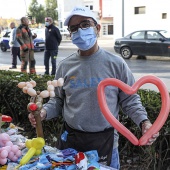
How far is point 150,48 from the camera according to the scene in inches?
531

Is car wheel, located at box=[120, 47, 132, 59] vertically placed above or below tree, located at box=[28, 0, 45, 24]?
below

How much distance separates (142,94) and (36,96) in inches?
79.8

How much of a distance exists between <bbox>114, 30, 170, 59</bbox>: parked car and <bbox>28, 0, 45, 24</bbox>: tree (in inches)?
1558

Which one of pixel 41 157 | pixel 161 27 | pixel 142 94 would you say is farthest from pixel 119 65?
pixel 161 27

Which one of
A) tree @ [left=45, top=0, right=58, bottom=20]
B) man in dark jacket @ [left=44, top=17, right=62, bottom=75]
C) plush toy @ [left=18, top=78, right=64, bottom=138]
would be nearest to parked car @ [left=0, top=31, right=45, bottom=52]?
man in dark jacket @ [left=44, top=17, right=62, bottom=75]

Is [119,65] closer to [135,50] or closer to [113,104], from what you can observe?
→ [113,104]

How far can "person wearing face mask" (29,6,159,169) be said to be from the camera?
188 centimetres

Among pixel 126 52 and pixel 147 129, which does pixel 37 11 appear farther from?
pixel 147 129

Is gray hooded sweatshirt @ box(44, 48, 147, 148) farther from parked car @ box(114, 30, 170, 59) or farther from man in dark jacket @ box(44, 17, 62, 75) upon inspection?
parked car @ box(114, 30, 170, 59)

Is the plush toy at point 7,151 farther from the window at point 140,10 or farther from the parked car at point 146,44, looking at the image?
the window at point 140,10

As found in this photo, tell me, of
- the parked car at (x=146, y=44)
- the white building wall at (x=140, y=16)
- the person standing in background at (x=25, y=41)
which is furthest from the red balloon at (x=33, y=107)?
the white building wall at (x=140, y=16)

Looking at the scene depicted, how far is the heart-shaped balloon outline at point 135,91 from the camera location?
168 cm

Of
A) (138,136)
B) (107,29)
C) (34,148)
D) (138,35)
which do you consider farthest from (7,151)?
(107,29)

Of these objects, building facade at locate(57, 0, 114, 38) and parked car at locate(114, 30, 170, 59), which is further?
building facade at locate(57, 0, 114, 38)
